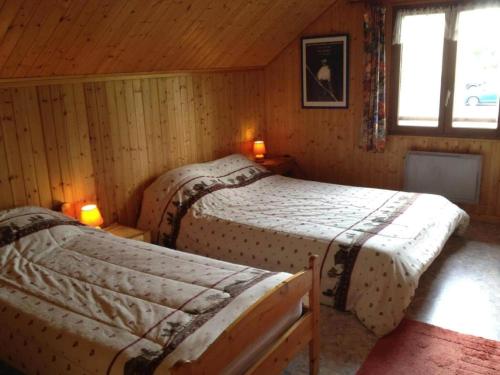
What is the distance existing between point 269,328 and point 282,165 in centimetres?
317

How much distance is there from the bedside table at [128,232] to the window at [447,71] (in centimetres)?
273

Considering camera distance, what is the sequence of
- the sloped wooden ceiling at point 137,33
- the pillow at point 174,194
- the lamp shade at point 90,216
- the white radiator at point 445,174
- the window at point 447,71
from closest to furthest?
1. the sloped wooden ceiling at point 137,33
2. the lamp shade at point 90,216
3. the pillow at point 174,194
4. the window at point 447,71
5. the white radiator at point 445,174

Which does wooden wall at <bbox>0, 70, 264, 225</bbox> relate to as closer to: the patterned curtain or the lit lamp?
the lit lamp

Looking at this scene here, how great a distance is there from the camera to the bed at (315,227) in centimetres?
273

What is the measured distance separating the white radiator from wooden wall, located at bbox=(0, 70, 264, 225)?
1856 mm

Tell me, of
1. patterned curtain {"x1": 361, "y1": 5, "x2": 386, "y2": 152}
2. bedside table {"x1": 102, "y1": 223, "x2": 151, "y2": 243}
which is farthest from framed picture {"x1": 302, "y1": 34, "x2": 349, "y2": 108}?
bedside table {"x1": 102, "y1": 223, "x2": 151, "y2": 243}

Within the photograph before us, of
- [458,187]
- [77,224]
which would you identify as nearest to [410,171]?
[458,187]

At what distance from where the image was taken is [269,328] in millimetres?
1940

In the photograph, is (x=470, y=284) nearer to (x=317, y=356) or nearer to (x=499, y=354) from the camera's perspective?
(x=499, y=354)

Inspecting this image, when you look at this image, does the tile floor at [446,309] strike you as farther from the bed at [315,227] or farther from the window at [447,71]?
the window at [447,71]

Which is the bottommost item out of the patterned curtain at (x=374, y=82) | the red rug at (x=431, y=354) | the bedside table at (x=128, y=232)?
the red rug at (x=431, y=354)

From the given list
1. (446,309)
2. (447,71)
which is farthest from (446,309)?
(447,71)

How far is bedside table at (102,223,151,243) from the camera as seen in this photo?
346 centimetres

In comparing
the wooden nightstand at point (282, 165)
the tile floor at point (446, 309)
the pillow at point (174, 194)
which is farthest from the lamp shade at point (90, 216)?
the wooden nightstand at point (282, 165)
